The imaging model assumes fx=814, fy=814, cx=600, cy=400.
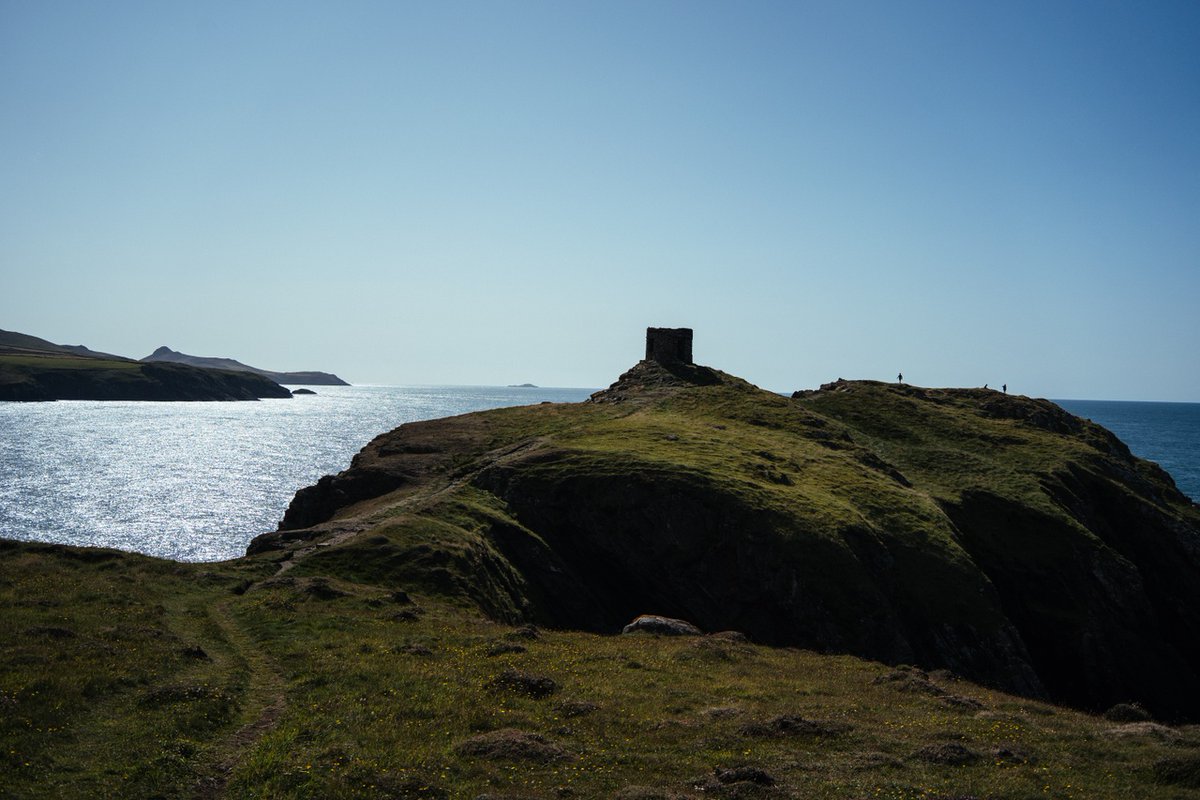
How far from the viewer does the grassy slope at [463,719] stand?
2095 cm

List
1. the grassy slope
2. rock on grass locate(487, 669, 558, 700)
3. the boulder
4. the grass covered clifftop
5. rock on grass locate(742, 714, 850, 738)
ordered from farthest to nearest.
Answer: the boulder → rock on grass locate(487, 669, 558, 700) → rock on grass locate(742, 714, 850, 738) → the grass covered clifftop → the grassy slope

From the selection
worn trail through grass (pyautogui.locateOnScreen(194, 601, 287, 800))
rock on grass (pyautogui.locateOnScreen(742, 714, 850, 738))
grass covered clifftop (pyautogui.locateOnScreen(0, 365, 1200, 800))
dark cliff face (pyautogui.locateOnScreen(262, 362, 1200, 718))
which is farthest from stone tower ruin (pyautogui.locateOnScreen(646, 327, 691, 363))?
rock on grass (pyautogui.locateOnScreen(742, 714, 850, 738))

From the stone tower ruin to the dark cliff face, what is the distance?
812 inches

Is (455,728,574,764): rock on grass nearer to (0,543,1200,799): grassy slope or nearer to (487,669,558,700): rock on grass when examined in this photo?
(0,543,1200,799): grassy slope

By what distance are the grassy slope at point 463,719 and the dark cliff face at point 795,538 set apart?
50.3 feet

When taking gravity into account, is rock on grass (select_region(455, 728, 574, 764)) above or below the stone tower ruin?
below

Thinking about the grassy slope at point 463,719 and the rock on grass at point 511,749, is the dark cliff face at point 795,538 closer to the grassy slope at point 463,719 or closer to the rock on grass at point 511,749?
the grassy slope at point 463,719

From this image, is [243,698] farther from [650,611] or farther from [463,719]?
[650,611]

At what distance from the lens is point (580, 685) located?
97.6ft

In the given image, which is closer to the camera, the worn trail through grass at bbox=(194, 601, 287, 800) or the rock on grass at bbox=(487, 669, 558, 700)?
the worn trail through grass at bbox=(194, 601, 287, 800)

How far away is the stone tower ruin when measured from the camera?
4663 inches

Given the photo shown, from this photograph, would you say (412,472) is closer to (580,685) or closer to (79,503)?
(580,685)

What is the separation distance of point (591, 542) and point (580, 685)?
3478 cm

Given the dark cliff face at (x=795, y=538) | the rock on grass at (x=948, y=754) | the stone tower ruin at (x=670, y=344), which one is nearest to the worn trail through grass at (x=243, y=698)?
the dark cliff face at (x=795, y=538)
